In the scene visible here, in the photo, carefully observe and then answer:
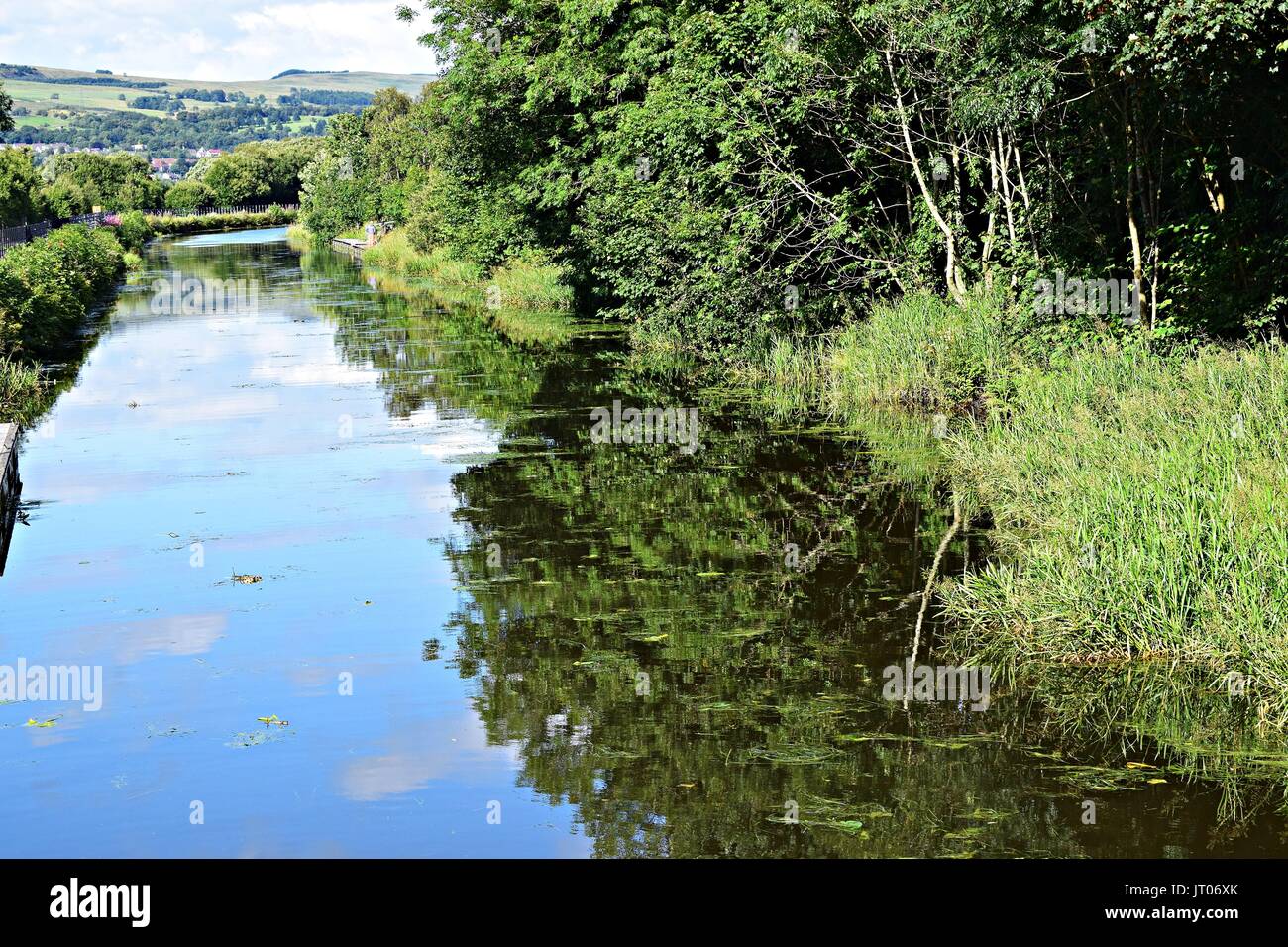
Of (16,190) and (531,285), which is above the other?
(16,190)

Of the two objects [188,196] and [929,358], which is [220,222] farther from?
[929,358]

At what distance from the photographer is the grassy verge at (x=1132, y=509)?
828cm

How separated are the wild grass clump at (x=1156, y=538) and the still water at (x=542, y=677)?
337 mm

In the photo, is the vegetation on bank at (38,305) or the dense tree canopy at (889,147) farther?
the vegetation on bank at (38,305)

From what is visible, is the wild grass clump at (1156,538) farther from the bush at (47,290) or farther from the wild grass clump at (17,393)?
the bush at (47,290)

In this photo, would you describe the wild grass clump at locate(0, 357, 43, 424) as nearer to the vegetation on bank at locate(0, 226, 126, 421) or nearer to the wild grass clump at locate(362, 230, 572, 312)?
the vegetation on bank at locate(0, 226, 126, 421)

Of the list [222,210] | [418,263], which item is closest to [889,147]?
[418,263]

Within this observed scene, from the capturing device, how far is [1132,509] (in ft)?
29.8

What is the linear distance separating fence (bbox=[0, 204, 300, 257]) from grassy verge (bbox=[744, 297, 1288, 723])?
3137 cm

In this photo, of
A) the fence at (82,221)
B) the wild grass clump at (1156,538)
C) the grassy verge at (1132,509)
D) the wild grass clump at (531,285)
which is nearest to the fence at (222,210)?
the fence at (82,221)

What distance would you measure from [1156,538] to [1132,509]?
1.54 feet

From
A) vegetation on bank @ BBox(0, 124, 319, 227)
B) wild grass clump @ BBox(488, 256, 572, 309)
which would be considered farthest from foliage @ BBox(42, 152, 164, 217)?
wild grass clump @ BBox(488, 256, 572, 309)

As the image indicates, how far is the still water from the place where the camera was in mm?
6855
